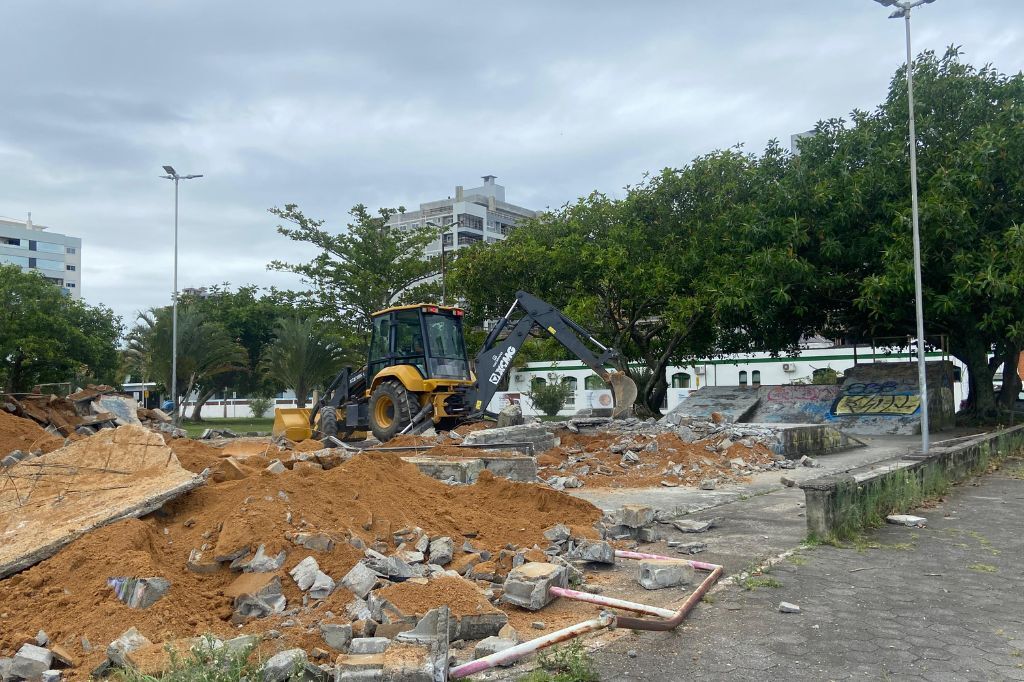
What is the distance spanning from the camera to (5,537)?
6.14 meters

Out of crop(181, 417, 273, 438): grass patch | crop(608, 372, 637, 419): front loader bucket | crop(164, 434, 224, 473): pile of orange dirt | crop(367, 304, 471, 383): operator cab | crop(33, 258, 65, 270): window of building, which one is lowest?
crop(181, 417, 273, 438): grass patch

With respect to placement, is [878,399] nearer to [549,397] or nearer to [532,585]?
[532,585]

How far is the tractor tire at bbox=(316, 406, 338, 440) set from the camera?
59.2 feet

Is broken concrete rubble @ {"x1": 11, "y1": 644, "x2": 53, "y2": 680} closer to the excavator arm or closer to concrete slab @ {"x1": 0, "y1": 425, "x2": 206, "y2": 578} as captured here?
concrete slab @ {"x1": 0, "y1": 425, "x2": 206, "y2": 578}

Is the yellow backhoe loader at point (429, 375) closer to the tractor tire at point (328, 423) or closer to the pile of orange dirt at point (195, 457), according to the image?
the tractor tire at point (328, 423)

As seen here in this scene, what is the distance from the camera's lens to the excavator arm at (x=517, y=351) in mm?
17109

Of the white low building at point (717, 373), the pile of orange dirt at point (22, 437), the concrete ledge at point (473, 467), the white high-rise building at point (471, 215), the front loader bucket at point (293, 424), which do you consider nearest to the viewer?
the concrete ledge at point (473, 467)

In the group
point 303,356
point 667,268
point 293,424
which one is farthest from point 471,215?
point 293,424

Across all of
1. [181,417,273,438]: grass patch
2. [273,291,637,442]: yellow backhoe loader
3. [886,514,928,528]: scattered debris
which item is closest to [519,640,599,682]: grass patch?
[886,514,928,528]: scattered debris

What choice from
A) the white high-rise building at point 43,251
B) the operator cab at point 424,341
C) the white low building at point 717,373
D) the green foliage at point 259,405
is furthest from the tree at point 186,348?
the white high-rise building at point 43,251

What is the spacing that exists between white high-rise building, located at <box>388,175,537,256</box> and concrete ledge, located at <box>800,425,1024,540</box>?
7552cm

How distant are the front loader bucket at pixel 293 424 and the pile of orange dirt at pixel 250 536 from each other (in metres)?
10.7

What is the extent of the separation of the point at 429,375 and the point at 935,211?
12.7 meters

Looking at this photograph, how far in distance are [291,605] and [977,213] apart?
19.9 m
